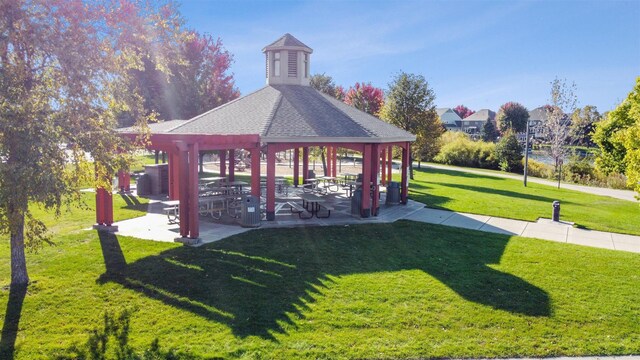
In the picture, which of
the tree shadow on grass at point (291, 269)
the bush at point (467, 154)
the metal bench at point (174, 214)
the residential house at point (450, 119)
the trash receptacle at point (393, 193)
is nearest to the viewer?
the tree shadow on grass at point (291, 269)

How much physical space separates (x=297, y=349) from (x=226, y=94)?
98.5ft

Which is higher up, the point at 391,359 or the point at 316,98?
the point at 316,98

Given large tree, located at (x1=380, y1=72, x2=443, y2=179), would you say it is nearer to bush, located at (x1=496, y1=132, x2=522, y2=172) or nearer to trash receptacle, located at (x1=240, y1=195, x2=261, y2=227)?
bush, located at (x1=496, y1=132, x2=522, y2=172)

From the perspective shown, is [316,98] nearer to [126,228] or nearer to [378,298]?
[126,228]

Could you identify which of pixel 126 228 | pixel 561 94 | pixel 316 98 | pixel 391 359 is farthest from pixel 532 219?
pixel 561 94

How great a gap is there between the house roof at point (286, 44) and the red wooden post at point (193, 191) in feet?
32.3

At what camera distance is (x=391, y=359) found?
617 cm

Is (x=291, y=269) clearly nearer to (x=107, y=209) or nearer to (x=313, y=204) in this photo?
(x=313, y=204)

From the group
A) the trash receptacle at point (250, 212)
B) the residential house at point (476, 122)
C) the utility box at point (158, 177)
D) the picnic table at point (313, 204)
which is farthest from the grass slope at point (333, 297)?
the residential house at point (476, 122)

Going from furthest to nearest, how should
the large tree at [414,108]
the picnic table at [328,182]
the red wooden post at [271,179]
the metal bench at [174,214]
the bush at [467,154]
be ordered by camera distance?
the bush at [467,154]
the large tree at [414,108]
the picnic table at [328,182]
the red wooden post at [271,179]
the metal bench at [174,214]

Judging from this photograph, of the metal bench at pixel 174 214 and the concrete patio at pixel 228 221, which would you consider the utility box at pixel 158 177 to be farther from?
→ the metal bench at pixel 174 214

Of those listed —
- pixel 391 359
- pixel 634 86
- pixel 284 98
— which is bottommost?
pixel 391 359

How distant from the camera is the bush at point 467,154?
44.2 m

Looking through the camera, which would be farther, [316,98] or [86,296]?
[316,98]
